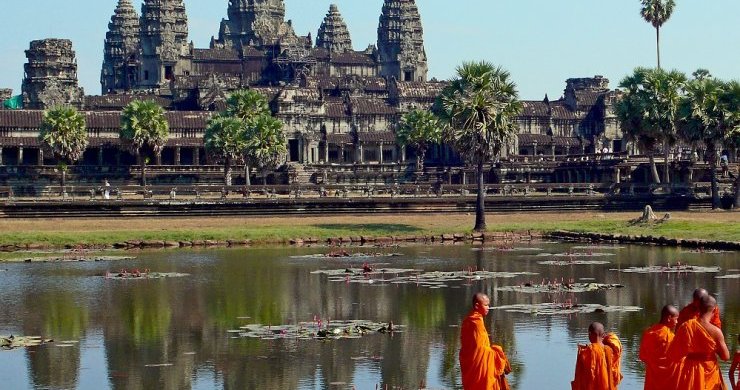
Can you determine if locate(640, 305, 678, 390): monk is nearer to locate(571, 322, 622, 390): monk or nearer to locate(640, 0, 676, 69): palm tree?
locate(571, 322, 622, 390): monk

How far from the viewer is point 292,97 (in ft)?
482

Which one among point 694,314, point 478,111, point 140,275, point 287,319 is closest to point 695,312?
point 694,314

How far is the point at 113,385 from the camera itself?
1178 inches

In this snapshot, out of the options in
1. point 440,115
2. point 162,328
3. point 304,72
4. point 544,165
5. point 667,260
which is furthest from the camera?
point 304,72

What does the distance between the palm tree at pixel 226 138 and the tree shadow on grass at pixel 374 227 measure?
41838 mm

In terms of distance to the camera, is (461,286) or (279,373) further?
(461,286)

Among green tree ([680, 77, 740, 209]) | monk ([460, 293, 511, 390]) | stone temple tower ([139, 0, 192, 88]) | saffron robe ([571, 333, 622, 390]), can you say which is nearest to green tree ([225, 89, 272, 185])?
green tree ([680, 77, 740, 209])

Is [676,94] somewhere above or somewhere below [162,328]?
above

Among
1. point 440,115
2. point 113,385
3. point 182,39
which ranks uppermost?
point 182,39

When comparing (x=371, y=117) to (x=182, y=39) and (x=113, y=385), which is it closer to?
(x=182, y=39)

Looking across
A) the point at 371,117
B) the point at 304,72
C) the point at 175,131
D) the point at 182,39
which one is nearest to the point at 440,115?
the point at 175,131

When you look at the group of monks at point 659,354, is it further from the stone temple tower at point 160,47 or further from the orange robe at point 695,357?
the stone temple tower at point 160,47

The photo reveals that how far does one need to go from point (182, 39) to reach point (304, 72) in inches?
716

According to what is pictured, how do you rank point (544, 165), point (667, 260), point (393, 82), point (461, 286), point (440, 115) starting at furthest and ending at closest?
point (393, 82) < point (544, 165) < point (440, 115) < point (667, 260) < point (461, 286)
